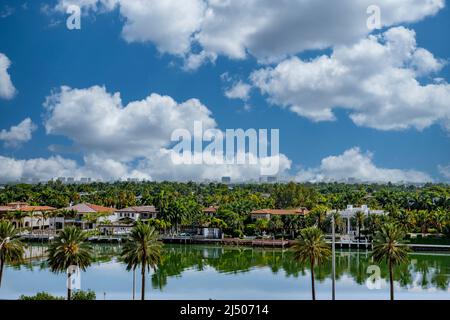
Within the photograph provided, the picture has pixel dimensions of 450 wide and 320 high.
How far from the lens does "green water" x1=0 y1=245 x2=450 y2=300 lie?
26.1 m

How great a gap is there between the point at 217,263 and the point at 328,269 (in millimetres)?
8824

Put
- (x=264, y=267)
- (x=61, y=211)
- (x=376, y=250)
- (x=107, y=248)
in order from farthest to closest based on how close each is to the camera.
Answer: (x=61, y=211) < (x=107, y=248) < (x=264, y=267) < (x=376, y=250)

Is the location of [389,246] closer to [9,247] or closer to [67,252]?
[67,252]

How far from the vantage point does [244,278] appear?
31094mm

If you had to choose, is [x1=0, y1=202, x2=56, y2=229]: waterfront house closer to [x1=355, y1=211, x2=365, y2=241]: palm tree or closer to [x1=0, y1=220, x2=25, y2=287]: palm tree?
[x1=355, y1=211, x2=365, y2=241]: palm tree

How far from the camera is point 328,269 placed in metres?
32.6

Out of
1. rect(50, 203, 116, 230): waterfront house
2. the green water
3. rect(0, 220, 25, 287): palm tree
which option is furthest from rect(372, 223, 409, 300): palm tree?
rect(50, 203, 116, 230): waterfront house

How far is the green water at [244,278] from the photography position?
26.1m

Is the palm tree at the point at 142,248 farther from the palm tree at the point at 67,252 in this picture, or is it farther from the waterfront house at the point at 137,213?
the waterfront house at the point at 137,213

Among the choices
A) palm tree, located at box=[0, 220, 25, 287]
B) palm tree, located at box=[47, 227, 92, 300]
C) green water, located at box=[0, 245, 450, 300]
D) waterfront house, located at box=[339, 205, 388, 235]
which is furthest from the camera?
waterfront house, located at box=[339, 205, 388, 235]

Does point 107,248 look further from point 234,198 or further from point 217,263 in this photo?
point 234,198

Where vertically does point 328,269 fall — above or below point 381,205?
below
